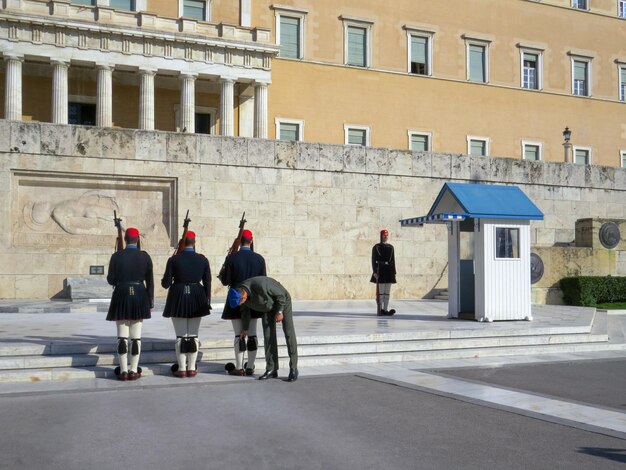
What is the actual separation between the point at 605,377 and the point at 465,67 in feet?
116

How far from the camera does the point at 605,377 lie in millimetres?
10484

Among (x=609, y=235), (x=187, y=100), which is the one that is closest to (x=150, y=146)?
(x=609, y=235)

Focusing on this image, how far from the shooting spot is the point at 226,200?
20781 mm

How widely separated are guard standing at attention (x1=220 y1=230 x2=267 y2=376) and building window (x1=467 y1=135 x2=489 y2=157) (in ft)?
114

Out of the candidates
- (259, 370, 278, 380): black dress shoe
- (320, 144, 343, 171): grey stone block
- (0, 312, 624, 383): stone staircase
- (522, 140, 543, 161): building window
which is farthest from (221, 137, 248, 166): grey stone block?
(522, 140, 543, 161): building window

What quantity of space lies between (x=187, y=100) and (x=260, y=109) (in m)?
3.69

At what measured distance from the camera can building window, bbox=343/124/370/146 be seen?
39906 millimetres

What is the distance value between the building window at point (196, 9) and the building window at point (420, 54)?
39.1 feet

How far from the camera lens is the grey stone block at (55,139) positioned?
19.3 m

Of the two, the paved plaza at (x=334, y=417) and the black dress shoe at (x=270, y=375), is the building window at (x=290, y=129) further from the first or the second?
the black dress shoe at (x=270, y=375)

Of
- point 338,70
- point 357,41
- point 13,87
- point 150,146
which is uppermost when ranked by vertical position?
point 357,41

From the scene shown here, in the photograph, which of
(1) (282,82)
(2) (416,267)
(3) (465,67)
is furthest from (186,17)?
(2) (416,267)

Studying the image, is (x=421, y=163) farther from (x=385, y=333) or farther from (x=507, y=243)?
(x=385, y=333)

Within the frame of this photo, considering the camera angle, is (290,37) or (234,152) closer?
(234,152)
